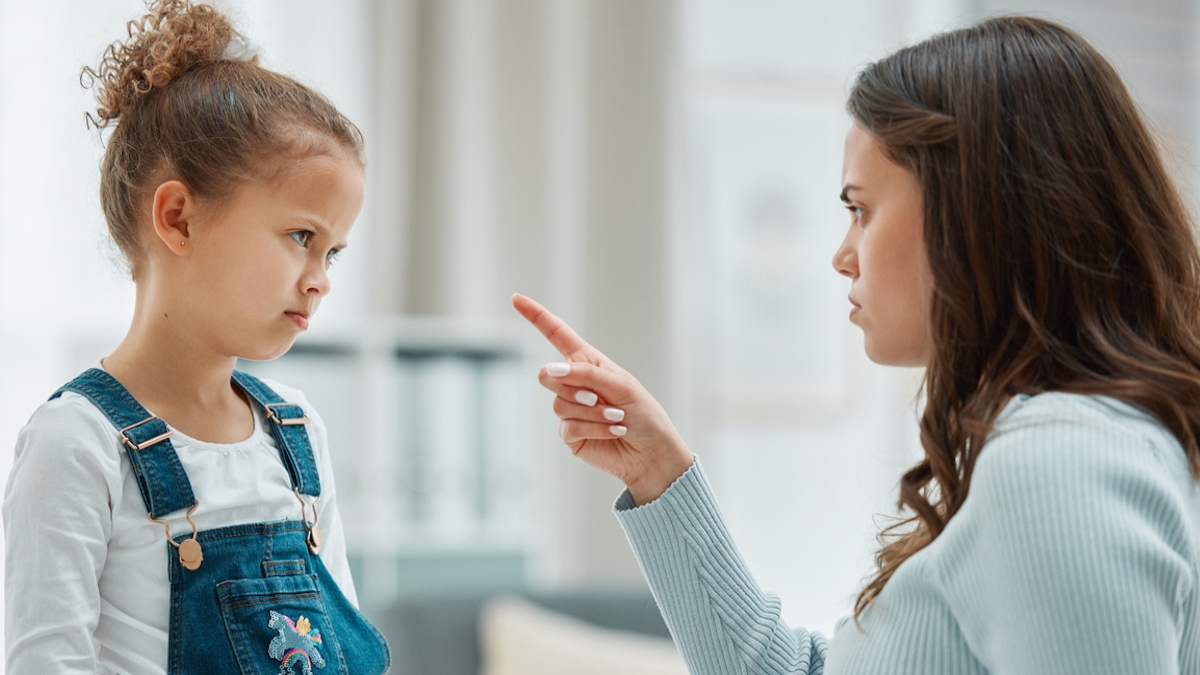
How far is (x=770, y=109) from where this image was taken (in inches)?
124

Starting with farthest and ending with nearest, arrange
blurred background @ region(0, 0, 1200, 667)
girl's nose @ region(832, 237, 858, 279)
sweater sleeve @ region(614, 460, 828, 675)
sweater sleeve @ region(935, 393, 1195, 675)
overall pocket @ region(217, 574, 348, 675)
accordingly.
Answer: blurred background @ region(0, 0, 1200, 667) < sweater sleeve @ region(614, 460, 828, 675) < girl's nose @ region(832, 237, 858, 279) < overall pocket @ region(217, 574, 348, 675) < sweater sleeve @ region(935, 393, 1195, 675)

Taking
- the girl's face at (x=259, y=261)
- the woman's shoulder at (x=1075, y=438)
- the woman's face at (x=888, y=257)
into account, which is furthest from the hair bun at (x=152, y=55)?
the woman's shoulder at (x=1075, y=438)

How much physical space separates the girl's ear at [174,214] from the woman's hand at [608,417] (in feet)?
0.93

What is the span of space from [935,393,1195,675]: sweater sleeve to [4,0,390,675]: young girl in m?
0.47

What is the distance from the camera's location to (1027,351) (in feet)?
2.56

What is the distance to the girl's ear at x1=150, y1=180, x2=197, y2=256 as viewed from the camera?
2.53 ft

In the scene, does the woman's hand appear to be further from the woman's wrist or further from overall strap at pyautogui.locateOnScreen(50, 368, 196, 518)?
overall strap at pyautogui.locateOnScreen(50, 368, 196, 518)

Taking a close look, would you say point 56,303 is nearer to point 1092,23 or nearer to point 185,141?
point 185,141

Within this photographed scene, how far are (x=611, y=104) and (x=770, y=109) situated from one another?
580 millimetres

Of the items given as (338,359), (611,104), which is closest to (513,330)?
(338,359)

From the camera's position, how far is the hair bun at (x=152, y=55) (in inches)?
31.0

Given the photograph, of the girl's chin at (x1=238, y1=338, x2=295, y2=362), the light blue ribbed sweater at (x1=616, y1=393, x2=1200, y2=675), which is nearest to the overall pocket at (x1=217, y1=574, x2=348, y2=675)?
the girl's chin at (x1=238, y1=338, x2=295, y2=362)

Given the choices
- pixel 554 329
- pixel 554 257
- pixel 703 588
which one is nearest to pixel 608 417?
pixel 554 329

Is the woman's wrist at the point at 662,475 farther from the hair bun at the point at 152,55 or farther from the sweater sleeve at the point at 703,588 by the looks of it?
the hair bun at the point at 152,55
